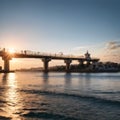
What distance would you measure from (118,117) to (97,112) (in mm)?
2646

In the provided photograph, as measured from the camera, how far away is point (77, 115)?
2619cm

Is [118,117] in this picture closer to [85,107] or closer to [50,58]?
[85,107]

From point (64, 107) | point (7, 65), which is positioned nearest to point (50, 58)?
point (7, 65)

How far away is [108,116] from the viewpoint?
25.8 m

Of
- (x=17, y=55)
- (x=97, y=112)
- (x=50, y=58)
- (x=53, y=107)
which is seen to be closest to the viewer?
(x=97, y=112)

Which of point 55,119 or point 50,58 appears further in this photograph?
point 50,58

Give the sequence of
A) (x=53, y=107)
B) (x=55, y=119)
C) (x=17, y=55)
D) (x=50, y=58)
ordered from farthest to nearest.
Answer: (x=50, y=58) < (x=17, y=55) < (x=53, y=107) < (x=55, y=119)

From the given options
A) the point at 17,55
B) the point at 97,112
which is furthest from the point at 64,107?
the point at 17,55

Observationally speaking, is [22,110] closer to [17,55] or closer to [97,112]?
[97,112]

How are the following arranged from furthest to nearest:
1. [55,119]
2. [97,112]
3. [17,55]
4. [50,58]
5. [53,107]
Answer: [50,58], [17,55], [53,107], [97,112], [55,119]

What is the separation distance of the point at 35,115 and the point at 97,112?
222 inches

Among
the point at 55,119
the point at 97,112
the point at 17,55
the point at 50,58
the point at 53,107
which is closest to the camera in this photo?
the point at 55,119

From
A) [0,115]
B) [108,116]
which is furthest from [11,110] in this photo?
[108,116]

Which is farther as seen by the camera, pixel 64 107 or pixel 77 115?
pixel 64 107
